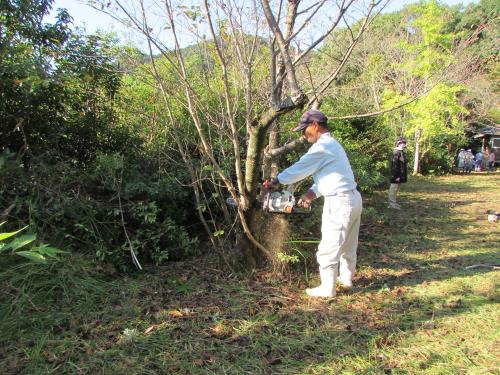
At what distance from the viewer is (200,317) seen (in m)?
3.15

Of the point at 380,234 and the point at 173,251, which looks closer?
the point at 173,251

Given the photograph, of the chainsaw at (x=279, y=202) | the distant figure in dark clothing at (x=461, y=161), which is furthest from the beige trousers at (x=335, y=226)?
the distant figure in dark clothing at (x=461, y=161)

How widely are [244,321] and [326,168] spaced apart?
1466 mm

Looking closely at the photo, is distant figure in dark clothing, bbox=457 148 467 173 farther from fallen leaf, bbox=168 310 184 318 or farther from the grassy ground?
fallen leaf, bbox=168 310 184 318

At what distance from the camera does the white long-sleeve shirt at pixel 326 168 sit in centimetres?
334

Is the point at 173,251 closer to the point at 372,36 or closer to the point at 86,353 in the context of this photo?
the point at 86,353

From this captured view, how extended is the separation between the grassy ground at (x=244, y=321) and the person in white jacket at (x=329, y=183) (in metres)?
0.41

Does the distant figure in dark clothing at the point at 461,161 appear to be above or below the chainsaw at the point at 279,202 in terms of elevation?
above

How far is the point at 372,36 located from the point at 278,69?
11.9m

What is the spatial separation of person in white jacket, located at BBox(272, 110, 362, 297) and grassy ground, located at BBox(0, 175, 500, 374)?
16.1 inches

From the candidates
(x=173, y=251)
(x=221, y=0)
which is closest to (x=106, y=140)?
(x=173, y=251)

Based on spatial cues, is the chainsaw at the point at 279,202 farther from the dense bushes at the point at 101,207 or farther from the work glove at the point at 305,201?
the dense bushes at the point at 101,207

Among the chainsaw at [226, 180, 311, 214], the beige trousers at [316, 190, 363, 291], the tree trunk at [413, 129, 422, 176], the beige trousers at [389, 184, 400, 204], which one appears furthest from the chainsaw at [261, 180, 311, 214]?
the tree trunk at [413, 129, 422, 176]

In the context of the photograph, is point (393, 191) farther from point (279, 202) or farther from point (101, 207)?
point (101, 207)
